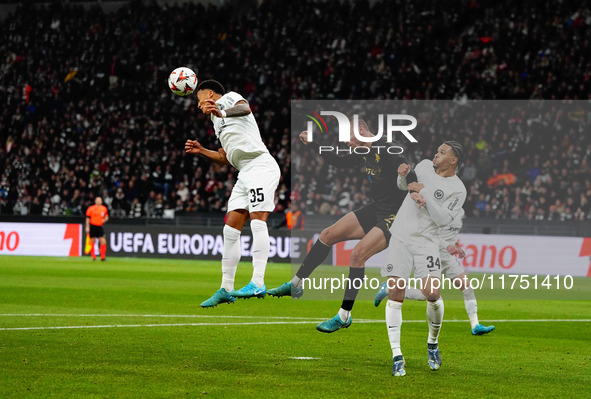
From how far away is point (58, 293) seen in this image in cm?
1827

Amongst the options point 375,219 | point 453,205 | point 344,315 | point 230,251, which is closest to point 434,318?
point 453,205

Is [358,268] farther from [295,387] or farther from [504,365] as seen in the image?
[295,387]

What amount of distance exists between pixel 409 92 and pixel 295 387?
81.2 feet

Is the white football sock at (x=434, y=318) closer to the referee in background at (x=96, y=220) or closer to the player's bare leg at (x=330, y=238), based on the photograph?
the player's bare leg at (x=330, y=238)

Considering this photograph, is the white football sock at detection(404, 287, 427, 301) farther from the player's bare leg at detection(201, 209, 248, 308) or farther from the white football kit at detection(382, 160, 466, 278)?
the white football kit at detection(382, 160, 466, 278)

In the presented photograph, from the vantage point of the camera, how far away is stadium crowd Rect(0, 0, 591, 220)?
25.0m

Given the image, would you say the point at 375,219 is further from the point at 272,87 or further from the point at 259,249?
the point at 272,87

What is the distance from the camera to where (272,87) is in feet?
116

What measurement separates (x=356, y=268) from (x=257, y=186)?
64.6 inches

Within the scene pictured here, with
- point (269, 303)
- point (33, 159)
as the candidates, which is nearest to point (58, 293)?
point (269, 303)

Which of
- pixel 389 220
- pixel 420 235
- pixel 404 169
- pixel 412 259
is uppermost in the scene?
pixel 404 169

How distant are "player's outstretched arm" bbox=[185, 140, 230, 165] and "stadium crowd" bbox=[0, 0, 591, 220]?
13879 millimetres

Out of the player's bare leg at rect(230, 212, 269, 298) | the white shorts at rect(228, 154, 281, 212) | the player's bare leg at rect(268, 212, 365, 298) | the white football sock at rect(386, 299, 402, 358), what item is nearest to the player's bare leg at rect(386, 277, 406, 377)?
the white football sock at rect(386, 299, 402, 358)

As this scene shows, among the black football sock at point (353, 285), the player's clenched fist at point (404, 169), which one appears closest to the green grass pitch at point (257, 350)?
the black football sock at point (353, 285)
